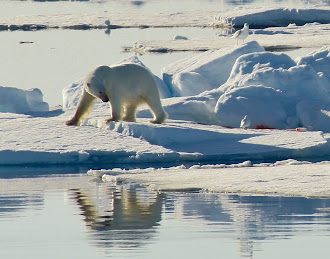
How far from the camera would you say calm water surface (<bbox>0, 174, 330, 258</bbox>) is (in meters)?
6.91

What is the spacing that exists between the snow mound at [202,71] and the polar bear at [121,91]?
3.90 metres

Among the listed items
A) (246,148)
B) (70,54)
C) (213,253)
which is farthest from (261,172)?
(70,54)

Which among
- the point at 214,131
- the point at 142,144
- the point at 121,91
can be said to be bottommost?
the point at 142,144

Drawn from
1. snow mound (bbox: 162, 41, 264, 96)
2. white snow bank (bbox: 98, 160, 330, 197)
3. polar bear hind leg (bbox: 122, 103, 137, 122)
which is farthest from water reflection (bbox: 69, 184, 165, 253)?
snow mound (bbox: 162, 41, 264, 96)

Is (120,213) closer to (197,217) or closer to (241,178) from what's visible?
(197,217)

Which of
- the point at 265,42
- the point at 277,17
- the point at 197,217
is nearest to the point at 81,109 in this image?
the point at 197,217

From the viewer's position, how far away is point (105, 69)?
12.2m

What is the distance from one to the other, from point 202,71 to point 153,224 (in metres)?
9.51

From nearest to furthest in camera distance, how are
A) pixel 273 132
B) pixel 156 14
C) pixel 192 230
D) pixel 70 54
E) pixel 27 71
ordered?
1. pixel 192 230
2. pixel 273 132
3. pixel 27 71
4. pixel 70 54
5. pixel 156 14

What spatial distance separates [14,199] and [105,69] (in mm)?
3324

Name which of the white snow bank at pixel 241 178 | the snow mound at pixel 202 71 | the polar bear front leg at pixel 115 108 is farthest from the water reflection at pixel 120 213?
the snow mound at pixel 202 71

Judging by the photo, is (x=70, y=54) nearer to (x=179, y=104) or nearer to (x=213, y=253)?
(x=179, y=104)

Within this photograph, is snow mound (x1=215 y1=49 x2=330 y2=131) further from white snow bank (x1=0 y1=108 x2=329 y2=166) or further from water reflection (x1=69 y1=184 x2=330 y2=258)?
water reflection (x1=69 y1=184 x2=330 y2=258)

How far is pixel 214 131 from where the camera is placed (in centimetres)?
1238
